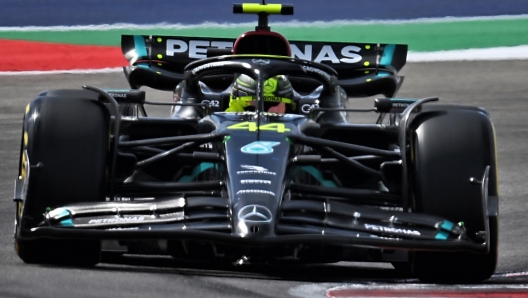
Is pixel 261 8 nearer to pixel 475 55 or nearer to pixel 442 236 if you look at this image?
pixel 442 236

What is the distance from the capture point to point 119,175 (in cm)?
749

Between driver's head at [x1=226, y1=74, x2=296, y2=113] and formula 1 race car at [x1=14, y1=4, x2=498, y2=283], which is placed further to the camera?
driver's head at [x1=226, y1=74, x2=296, y2=113]

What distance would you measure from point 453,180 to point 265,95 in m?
2.08

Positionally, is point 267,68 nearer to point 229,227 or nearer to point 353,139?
point 353,139

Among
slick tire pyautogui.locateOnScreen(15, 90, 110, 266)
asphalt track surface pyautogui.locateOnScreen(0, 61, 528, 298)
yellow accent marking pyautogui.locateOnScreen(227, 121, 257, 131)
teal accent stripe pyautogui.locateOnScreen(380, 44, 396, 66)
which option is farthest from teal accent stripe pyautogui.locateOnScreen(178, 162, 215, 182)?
teal accent stripe pyautogui.locateOnScreen(380, 44, 396, 66)

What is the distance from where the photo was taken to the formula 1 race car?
258 inches

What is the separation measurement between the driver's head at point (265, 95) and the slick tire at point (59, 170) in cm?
166

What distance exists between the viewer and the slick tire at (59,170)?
6.94m

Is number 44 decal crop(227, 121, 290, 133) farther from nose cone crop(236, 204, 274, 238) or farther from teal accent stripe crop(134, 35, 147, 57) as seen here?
teal accent stripe crop(134, 35, 147, 57)

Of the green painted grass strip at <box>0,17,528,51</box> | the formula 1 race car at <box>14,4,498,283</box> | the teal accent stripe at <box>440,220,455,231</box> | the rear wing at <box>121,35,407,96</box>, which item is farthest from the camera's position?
the green painted grass strip at <box>0,17,528,51</box>

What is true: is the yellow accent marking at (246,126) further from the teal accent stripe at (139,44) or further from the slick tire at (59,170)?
the teal accent stripe at (139,44)

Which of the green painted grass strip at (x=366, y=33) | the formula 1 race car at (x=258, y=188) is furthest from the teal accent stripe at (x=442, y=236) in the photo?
the green painted grass strip at (x=366, y=33)

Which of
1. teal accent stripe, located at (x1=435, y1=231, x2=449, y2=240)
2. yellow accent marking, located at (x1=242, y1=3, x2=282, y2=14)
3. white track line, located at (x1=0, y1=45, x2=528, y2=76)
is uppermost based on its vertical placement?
yellow accent marking, located at (x1=242, y1=3, x2=282, y2=14)

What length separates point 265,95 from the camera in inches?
345
